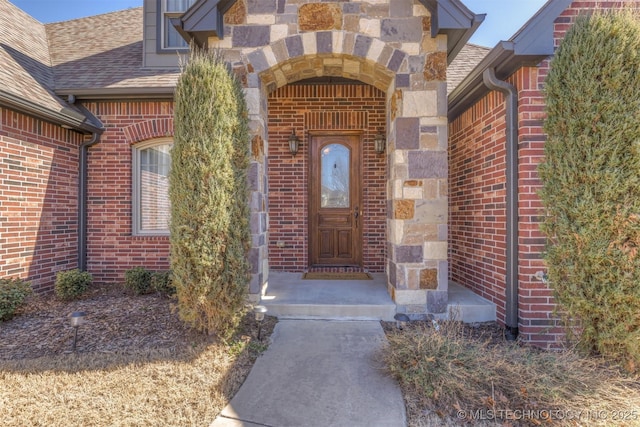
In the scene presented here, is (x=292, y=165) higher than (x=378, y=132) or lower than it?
lower

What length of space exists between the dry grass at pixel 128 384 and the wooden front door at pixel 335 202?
111 inches

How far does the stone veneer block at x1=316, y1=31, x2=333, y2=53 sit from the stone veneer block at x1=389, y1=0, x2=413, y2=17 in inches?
29.2

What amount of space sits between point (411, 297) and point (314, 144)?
317 cm

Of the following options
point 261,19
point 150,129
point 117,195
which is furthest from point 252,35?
point 117,195

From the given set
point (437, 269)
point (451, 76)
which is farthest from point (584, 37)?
point (451, 76)

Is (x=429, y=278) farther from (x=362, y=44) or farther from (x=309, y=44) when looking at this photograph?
(x=309, y=44)

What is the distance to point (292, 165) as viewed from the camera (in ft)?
18.0

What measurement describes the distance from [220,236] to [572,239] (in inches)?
121

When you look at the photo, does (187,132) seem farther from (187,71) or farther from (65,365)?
(65,365)

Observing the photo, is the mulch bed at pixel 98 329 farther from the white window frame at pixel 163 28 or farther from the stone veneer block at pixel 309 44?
the white window frame at pixel 163 28

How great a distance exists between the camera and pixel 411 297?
3572 mm

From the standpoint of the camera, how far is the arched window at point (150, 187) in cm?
513

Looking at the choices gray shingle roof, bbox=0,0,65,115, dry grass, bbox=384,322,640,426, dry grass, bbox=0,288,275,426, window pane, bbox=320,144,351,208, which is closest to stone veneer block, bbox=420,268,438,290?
dry grass, bbox=384,322,640,426

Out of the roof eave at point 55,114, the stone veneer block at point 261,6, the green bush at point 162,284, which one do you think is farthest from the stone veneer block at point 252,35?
the green bush at point 162,284
